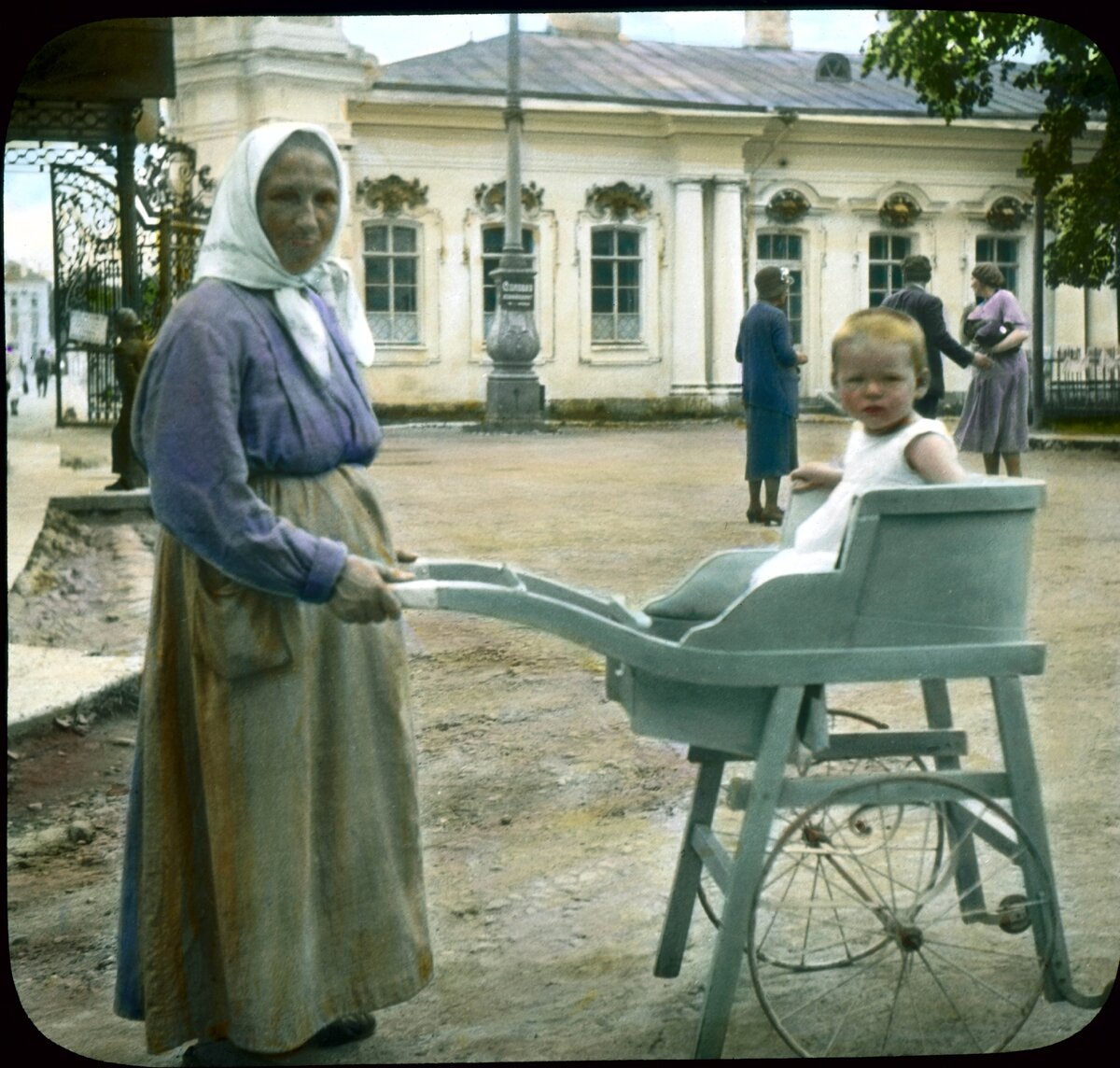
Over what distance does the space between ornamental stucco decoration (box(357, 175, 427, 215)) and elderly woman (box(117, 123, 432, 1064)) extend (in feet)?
0.53

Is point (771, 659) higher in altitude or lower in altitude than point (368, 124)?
lower

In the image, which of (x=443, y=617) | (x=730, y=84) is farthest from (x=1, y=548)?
(x=730, y=84)

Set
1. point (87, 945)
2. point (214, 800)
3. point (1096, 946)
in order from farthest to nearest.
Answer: point (1096, 946), point (87, 945), point (214, 800)

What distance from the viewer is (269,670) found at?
2.06 m

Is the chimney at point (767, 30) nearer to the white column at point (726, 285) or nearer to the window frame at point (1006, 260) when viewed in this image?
the white column at point (726, 285)

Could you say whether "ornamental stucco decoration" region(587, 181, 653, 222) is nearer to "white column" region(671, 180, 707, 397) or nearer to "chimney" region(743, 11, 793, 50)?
"white column" region(671, 180, 707, 397)

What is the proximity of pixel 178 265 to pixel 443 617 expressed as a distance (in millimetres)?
692

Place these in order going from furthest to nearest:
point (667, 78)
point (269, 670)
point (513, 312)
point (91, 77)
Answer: point (667, 78) < point (513, 312) < point (91, 77) < point (269, 670)

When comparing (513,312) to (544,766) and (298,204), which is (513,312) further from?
(544,766)

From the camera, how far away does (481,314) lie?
2328mm

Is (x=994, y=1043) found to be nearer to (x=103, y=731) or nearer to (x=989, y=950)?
(x=989, y=950)

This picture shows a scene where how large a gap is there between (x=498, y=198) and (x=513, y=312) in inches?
7.4

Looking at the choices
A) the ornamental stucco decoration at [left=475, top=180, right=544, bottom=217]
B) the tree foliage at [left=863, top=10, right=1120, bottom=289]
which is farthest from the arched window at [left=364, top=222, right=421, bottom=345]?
the tree foliage at [left=863, top=10, right=1120, bottom=289]

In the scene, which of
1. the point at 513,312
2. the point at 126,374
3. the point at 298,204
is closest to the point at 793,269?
the point at 513,312
